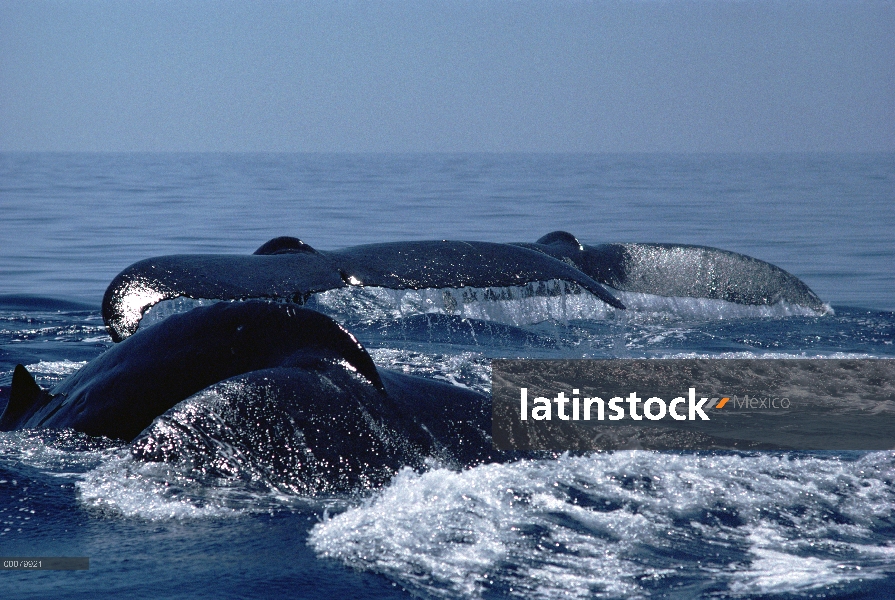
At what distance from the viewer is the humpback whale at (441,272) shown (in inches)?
215

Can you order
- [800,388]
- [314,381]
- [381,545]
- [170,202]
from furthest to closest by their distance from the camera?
[170,202] < [800,388] < [314,381] < [381,545]

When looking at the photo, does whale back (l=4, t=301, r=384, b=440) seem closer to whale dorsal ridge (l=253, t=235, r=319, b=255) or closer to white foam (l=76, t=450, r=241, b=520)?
white foam (l=76, t=450, r=241, b=520)

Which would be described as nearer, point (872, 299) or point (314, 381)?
point (314, 381)

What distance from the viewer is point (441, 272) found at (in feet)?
20.8

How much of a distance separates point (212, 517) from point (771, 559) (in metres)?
1.83

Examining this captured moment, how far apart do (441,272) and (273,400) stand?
8.01 ft

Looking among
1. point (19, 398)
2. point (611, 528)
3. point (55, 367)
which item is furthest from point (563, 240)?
point (611, 528)

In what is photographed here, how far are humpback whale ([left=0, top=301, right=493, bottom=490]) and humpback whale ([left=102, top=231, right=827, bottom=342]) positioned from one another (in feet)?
1.95

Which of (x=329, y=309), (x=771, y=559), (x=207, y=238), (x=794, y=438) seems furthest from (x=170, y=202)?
(x=771, y=559)

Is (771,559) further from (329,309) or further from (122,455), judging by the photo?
(329,309)

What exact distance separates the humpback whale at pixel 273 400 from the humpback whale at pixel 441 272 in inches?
23.4

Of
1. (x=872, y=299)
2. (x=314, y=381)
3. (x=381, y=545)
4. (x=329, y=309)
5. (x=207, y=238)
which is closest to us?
(x=381, y=545)

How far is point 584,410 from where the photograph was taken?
678cm

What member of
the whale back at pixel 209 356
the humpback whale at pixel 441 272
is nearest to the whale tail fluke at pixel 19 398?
the humpback whale at pixel 441 272
